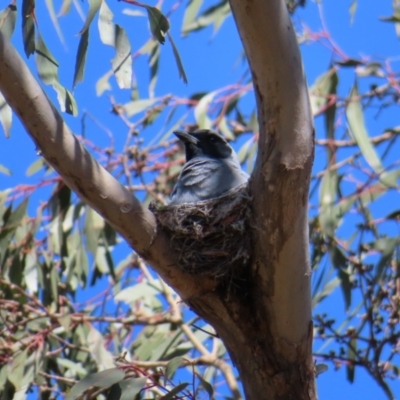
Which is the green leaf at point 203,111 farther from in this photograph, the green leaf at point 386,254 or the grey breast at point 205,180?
the green leaf at point 386,254

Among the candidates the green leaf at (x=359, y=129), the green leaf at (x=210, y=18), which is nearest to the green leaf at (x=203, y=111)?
the green leaf at (x=210, y=18)

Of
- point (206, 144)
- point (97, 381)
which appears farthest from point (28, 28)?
point (206, 144)

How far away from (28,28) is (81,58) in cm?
26

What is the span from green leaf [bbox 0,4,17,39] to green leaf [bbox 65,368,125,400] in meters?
1.28

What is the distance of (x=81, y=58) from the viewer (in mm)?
2852

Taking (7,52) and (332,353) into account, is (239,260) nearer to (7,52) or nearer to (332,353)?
(7,52)

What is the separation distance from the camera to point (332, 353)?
4.19m

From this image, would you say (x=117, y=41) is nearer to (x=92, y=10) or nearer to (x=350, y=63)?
(x=92, y=10)

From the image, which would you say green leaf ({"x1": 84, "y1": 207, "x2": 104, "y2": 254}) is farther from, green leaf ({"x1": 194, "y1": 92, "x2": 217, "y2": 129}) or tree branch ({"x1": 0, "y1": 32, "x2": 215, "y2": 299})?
tree branch ({"x1": 0, "y1": 32, "x2": 215, "y2": 299})

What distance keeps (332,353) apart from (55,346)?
1451 millimetres

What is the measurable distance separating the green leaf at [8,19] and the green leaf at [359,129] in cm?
157

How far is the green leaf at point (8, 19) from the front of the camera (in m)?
3.12

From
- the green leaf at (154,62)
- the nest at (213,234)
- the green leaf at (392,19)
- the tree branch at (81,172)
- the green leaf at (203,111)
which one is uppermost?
the green leaf at (392,19)

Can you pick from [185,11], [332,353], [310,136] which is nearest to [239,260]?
[310,136]
